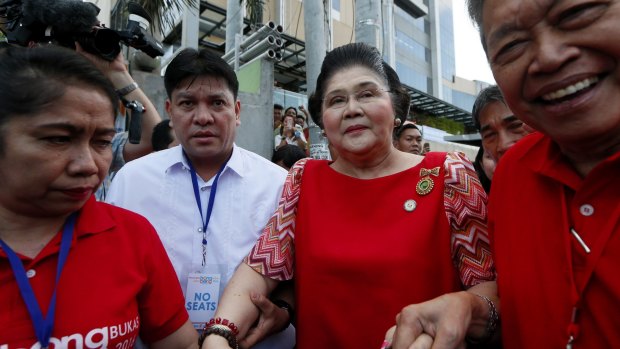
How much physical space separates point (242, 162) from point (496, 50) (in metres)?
1.35

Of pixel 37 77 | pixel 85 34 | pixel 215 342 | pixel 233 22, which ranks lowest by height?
pixel 215 342

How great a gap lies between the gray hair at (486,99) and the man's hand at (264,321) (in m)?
1.47

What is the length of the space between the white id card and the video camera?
1209 millimetres

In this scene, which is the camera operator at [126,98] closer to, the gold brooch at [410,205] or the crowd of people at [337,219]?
the crowd of people at [337,219]

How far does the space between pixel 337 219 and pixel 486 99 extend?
3.69 ft

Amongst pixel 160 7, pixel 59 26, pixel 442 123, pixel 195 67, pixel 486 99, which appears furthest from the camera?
pixel 442 123

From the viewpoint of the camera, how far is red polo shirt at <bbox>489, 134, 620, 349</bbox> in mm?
993

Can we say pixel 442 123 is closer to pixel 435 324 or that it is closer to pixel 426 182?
pixel 426 182

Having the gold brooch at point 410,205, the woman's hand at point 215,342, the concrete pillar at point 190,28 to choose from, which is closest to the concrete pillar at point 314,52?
the gold brooch at point 410,205

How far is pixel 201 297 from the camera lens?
178 cm

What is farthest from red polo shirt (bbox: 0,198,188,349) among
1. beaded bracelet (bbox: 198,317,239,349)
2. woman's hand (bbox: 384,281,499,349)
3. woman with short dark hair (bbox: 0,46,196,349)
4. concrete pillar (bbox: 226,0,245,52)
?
concrete pillar (bbox: 226,0,245,52)

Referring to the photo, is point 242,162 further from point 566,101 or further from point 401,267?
point 566,101

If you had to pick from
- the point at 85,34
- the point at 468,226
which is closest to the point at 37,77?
the point at 85,34

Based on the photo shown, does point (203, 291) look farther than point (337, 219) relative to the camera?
Yes
